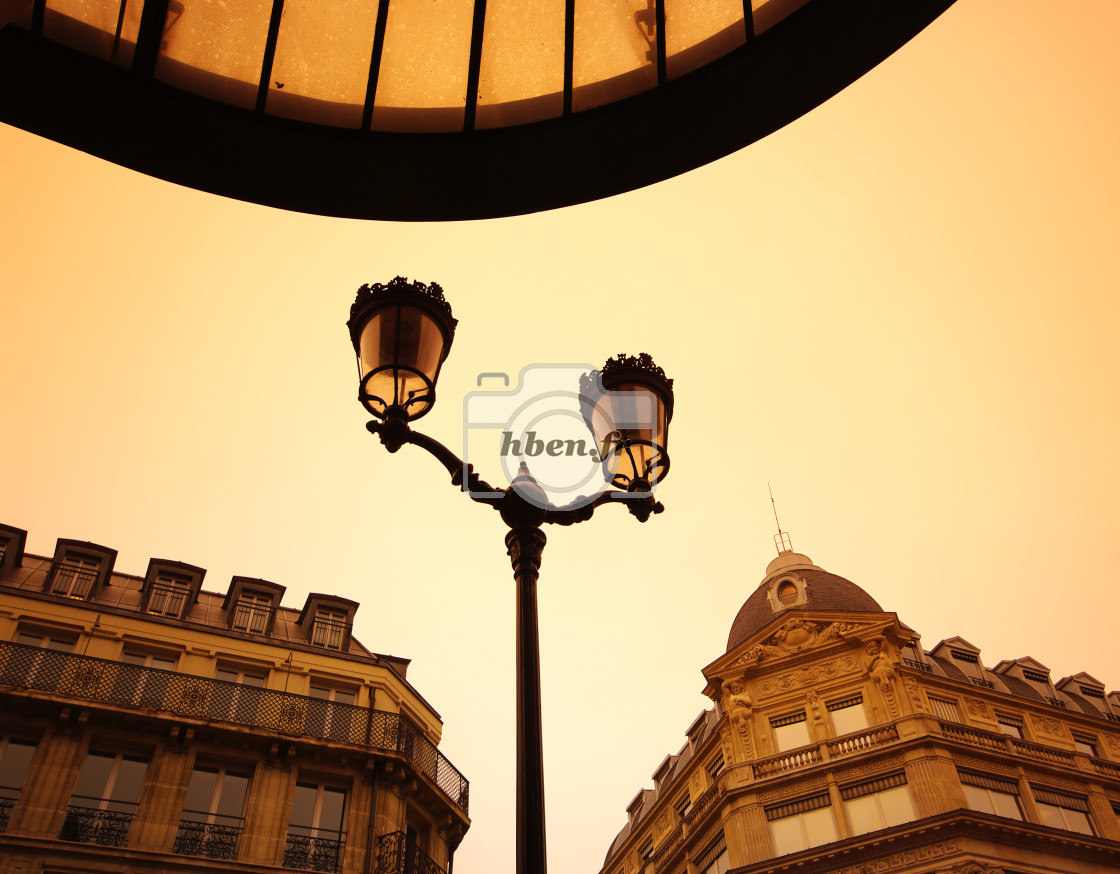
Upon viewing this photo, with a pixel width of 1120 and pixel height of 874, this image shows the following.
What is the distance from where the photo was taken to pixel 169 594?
21.6 metres

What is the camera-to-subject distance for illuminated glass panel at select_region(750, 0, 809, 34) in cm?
391

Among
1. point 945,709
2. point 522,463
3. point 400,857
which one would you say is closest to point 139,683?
point 400,857

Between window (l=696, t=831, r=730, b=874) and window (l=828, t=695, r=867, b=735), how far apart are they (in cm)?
478

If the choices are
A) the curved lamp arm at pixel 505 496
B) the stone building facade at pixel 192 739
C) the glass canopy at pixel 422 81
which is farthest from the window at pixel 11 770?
the glass canopy at pixel 422 81

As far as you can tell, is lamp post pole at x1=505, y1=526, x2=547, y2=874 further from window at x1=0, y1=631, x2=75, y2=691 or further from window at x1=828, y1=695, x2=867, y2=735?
window at x1=828, y1=695, x2=867, y2=735

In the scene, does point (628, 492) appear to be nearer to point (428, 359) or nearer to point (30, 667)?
point (428, 359)

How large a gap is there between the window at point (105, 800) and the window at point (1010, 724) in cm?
2511

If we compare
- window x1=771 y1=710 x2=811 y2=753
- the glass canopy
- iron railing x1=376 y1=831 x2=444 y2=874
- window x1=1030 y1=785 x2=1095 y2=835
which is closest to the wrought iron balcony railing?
iron railing x1=376 y1=831 x2=444 y2=874

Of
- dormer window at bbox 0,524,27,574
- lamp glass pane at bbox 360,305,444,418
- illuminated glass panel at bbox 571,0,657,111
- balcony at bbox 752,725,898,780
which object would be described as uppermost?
dormer window at bbox 0,524,27,574

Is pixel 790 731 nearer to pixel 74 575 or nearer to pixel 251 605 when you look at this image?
pixel 251 605

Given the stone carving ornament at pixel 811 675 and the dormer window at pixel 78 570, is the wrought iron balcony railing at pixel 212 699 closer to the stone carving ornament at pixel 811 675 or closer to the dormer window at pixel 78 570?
the dormer window at pixel 78 570

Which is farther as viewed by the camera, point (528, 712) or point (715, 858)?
point (715, 858)

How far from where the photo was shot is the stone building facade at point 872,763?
2150 centimetres

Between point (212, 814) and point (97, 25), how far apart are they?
17.5 metres
